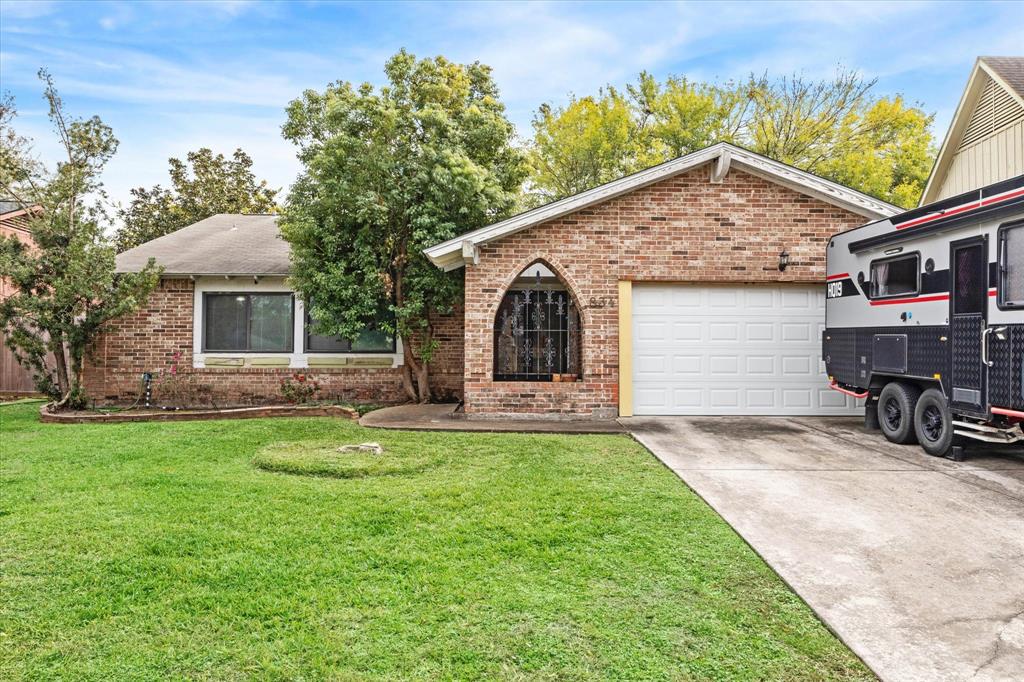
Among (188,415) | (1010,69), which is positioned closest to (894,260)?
(1010,69)

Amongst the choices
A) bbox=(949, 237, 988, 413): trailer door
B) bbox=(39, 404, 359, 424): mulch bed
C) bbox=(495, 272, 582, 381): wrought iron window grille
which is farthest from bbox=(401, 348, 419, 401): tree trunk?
bbox=(949, 237, 988, 413): trailer door

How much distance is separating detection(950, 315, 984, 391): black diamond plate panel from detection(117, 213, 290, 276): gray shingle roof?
415 inches

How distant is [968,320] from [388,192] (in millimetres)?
8253

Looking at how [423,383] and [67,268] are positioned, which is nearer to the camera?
[67,268]

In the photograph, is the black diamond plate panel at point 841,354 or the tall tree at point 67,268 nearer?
the black diamond plate panel at point 841,354

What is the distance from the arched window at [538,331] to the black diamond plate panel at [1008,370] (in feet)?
18.0

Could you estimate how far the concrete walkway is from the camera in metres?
8.27

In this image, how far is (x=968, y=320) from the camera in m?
6.16

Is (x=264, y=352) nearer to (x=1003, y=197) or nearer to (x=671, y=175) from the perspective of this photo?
(x=671, y=175)

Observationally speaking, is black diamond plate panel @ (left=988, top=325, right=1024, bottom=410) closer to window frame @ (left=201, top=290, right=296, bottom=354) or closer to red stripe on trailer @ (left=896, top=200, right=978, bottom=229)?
red stripe on trailer @ (left=896, top=200, right=978, bottom=229)

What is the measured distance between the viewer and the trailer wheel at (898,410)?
7.25m

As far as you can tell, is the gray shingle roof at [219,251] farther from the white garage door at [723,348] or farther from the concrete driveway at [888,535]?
the concrete driveway at [888,535]

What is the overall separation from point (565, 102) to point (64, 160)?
22627mm

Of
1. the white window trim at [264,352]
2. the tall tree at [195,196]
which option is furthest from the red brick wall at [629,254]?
the tall tree at [195,196]
